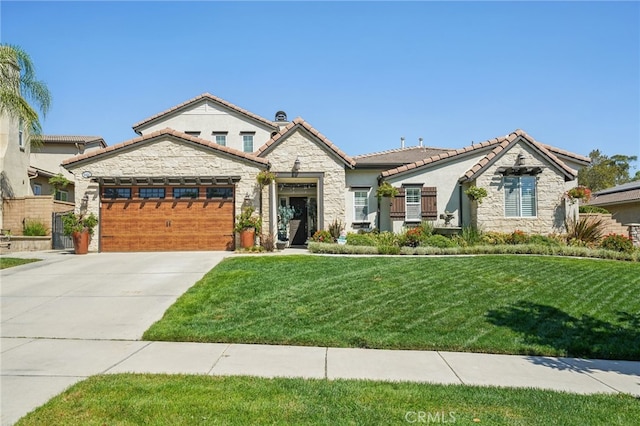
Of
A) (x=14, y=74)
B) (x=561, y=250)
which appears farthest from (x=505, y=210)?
(x=14, y=74)

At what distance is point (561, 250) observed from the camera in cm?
1441

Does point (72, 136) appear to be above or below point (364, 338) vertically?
above

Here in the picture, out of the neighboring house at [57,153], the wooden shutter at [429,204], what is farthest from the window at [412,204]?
the neighboring house at [57,153]

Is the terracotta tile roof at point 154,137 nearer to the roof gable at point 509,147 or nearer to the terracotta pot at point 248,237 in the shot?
the terracotta pot at point 248,237

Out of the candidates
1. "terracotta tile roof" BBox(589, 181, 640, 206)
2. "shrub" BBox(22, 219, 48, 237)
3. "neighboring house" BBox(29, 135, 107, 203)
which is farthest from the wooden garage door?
"terracotta tile roof" BBox(589, 181, 640, 206)

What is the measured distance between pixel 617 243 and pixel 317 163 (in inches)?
479

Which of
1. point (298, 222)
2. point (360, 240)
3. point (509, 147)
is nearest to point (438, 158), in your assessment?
point (509, 147)

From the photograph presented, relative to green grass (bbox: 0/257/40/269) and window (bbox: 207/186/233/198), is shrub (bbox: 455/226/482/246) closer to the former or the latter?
window (bbox: 207/186/233/198)

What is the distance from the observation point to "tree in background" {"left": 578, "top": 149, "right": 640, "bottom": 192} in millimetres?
47250

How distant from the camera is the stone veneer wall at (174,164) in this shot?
16.0m

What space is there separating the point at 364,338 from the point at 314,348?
2.85 ft

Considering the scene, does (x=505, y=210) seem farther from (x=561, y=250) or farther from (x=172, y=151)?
(x=172, y=151)

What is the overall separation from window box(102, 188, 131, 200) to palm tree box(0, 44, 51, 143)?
17.0ft

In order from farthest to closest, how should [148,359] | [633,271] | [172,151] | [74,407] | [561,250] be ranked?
[172,151]
[561,250]
[633,271]
[148,359]
[74,407]
